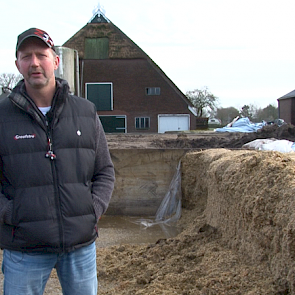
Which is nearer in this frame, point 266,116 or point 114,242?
point 114,242

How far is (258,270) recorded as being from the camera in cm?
320

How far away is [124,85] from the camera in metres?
31.4

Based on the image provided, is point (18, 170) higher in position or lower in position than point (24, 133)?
lower

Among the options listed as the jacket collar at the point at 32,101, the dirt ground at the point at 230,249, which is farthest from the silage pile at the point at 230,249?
the jacket collar at the point at 32,101

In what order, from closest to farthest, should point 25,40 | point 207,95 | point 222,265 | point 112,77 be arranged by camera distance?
point 25,40 → point 222,265 → point 112,77 → point 207,95

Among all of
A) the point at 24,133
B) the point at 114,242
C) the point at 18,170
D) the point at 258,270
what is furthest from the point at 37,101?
the point at 114,242

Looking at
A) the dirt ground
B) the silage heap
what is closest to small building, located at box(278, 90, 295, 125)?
the dirt ground

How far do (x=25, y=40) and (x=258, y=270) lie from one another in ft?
7.85

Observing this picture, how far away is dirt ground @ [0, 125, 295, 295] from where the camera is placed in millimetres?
3000

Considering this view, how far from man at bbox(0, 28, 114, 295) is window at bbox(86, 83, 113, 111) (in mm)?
28733

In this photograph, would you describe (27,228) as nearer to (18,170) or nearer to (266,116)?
(18,170)

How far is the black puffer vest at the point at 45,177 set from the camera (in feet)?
6.40

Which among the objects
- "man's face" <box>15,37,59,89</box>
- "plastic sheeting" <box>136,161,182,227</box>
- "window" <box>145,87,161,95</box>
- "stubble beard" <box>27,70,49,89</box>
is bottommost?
"plastic sheeting" <box>136,161,182,227</box>

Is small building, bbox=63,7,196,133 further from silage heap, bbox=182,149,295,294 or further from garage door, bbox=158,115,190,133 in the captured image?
silage heap, bbox=182,149,295,294
